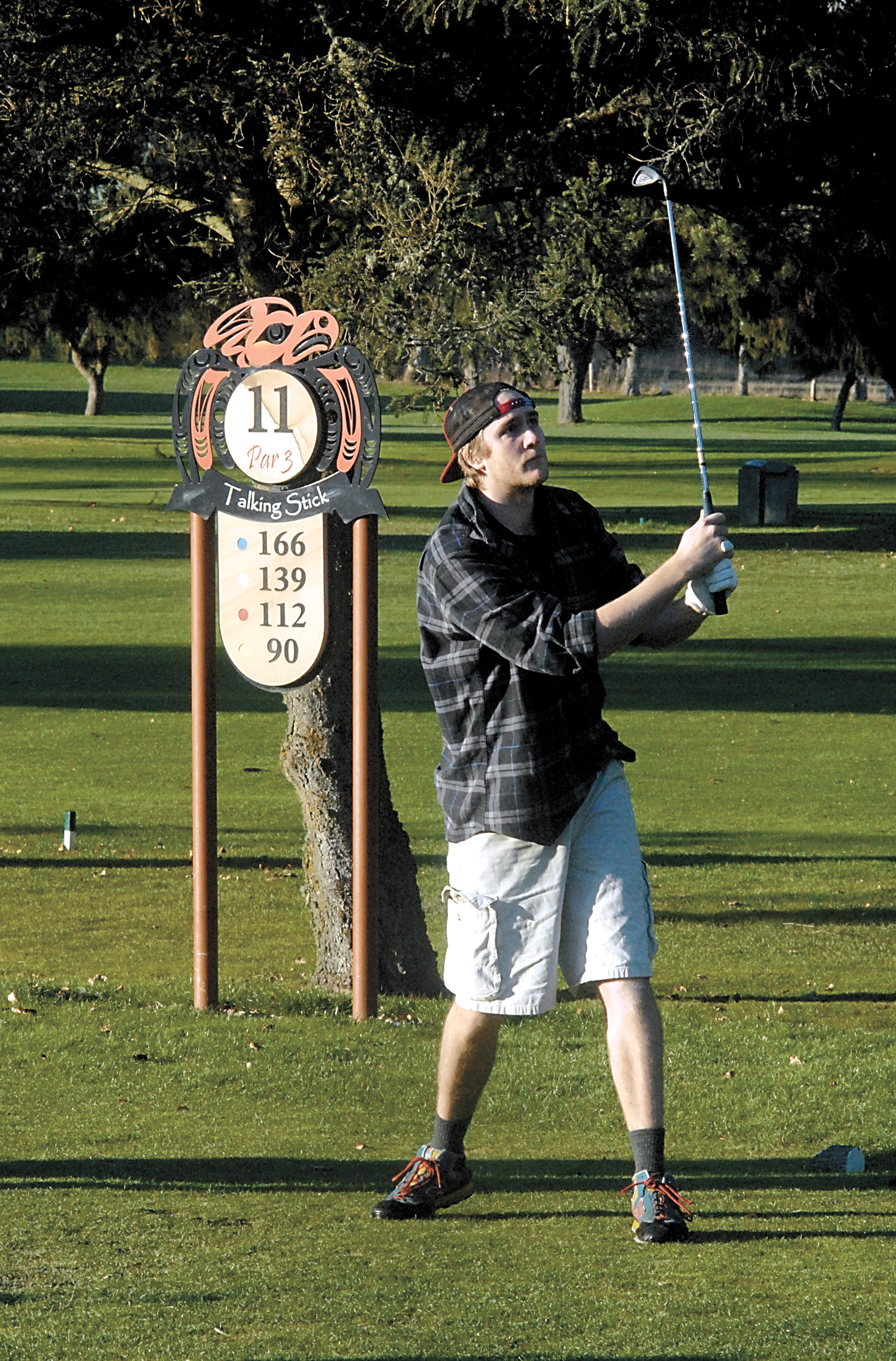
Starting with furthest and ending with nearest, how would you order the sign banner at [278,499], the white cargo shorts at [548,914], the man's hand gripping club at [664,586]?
the sign banner at [278,499], the white cargo shorts at [548,914], the man's hand gripping club at [664,586]

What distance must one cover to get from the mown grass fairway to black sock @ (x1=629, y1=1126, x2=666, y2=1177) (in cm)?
19

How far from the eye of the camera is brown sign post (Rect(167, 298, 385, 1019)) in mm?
6523

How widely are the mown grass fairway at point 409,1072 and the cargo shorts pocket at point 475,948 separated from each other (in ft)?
1.87

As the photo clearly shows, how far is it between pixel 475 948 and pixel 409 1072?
169 centimetres

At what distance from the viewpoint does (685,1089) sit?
5.98 meters

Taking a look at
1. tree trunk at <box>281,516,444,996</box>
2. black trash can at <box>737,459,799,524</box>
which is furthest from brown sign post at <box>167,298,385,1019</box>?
black trash can at <box>737,459,799,524</box>

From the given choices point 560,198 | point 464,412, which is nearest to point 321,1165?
point 464,412

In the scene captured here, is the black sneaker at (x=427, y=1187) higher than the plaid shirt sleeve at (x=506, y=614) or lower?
lower

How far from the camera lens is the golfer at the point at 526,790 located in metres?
4.44

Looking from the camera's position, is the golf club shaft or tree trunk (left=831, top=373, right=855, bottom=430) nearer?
the golf club shaft

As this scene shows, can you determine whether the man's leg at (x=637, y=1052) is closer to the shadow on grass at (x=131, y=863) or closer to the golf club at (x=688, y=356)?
the golf club at (x=688, y=356)

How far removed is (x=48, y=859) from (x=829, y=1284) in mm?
7533

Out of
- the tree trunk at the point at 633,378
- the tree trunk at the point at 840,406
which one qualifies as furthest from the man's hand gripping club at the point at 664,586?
the tree trunk at the point at 633,378

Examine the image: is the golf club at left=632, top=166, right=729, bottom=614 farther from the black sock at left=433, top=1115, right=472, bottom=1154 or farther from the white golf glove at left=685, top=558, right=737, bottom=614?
the black sock at left=433, top=1115, right=472, bottom=1154
